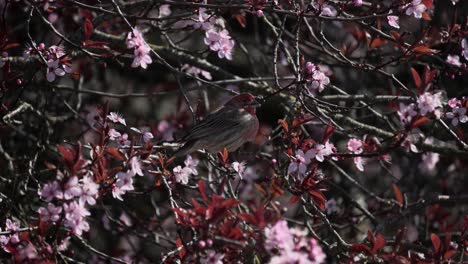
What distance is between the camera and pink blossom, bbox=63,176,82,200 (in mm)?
3570

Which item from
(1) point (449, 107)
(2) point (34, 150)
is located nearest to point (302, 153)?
(1) point (449, 107)

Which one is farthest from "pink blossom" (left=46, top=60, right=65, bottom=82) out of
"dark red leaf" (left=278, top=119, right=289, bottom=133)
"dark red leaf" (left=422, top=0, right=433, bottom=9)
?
"dark red leaf" (left=422, top=0, right=433, bottom=9)

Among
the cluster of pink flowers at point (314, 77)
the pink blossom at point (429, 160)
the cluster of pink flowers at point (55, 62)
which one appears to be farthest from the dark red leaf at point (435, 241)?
the pink blossom at point (429, 160)

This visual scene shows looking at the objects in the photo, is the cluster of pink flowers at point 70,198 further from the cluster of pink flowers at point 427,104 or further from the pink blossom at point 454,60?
the pink blossom at point 454,60

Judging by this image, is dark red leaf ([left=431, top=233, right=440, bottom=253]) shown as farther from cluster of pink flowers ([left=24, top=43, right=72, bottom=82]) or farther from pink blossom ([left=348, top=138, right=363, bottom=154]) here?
cluster of pink flowers ([left=24, top=43, right=72, bottom=82])

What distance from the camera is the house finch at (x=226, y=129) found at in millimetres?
5320

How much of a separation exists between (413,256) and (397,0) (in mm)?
1656

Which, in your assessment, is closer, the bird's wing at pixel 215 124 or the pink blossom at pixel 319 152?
the pink blossom at pixel 319 152

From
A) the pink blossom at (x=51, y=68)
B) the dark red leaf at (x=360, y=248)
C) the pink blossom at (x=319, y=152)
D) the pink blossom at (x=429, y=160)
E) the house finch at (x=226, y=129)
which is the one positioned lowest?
the pink blossom at (x=429, y=160)

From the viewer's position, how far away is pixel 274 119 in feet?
28.0

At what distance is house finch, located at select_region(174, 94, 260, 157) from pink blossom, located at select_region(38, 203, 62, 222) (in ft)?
5.33

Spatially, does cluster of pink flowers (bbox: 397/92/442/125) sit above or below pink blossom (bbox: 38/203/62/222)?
above

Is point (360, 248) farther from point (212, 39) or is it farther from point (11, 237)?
point (212, 39)

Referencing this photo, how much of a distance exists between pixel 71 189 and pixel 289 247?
3.52 ft
